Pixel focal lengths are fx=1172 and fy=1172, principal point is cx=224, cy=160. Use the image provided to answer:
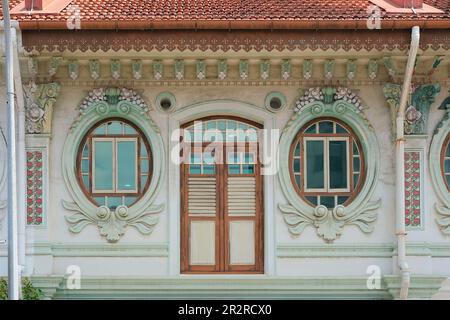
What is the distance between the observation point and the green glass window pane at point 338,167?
1742 cm

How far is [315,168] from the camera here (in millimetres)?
17438

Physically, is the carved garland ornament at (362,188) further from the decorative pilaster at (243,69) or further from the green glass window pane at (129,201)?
the green glass window pane at (129,201)

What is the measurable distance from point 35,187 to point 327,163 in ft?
14.2

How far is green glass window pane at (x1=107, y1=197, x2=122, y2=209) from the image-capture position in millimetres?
17337

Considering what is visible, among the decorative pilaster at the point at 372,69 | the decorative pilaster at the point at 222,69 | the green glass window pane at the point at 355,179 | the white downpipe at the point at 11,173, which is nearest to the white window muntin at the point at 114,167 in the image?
the decorative pilaster at the point at 222,69

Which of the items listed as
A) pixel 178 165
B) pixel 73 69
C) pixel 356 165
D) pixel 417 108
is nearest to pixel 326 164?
pixel 356 165

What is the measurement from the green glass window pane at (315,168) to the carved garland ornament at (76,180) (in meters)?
2.17

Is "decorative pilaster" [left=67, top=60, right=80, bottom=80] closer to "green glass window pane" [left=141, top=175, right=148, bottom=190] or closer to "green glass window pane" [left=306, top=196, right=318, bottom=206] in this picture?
"green glass window pane" [left=141, top=175, right=148, bottom=190]

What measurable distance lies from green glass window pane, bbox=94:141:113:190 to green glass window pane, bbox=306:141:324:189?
9.63 ft

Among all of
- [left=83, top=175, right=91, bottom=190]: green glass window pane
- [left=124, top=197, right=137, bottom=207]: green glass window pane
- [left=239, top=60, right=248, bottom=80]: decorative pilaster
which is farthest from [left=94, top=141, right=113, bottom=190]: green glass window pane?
[left=239, top=60, right=248, bottom=80]: decorative pilaster

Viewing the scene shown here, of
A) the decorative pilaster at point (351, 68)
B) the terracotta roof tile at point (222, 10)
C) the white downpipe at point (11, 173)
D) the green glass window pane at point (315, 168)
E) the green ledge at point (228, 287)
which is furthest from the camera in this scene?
the green glass window pane at point (315, 168)

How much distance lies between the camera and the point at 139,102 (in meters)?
17.4

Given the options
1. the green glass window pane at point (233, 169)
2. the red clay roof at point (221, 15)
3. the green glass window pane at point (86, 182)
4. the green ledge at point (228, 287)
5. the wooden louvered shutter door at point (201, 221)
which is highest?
the red clay roof at point (221, 15)

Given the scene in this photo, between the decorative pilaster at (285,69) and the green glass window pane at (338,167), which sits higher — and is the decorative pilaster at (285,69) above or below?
above
